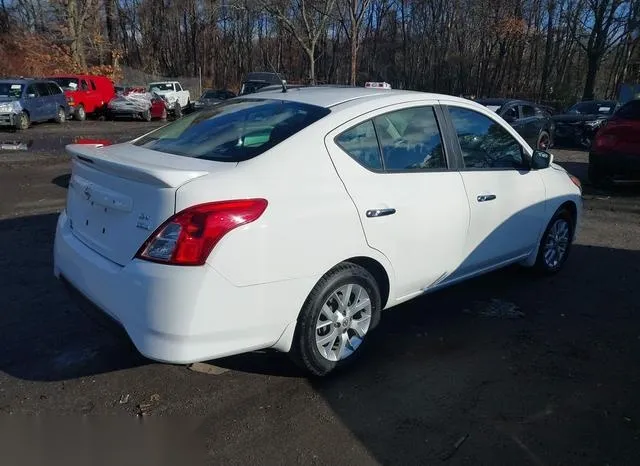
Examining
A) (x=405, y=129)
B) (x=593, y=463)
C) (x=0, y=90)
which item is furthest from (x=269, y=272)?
(x=0, y=90)

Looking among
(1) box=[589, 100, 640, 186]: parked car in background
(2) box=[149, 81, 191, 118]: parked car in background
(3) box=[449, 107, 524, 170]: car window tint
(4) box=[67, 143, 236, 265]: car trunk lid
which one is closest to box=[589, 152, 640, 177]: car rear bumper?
(1) box=[589, 100, 640, 186]: parked car in background

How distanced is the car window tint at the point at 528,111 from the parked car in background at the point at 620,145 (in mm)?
5661

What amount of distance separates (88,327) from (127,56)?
54.9 meters

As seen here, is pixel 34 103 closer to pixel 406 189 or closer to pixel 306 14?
pixel 406 189

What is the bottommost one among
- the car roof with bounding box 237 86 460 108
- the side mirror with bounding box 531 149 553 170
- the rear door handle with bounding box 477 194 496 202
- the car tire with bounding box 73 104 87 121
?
the car tire with bounding box 73 104 87 121

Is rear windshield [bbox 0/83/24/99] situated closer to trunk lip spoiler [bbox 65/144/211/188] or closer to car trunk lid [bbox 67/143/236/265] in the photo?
car trunk lid [bbox 67/143/236/265]

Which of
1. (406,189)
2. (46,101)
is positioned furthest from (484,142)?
(46,101)

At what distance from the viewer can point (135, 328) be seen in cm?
280

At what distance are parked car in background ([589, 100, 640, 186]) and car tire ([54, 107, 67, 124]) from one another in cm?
1847

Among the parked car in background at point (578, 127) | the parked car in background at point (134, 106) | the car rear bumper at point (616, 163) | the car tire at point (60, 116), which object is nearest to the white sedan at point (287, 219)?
the car rear bumper at point (616, 163)

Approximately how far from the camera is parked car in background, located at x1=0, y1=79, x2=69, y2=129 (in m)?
18.0

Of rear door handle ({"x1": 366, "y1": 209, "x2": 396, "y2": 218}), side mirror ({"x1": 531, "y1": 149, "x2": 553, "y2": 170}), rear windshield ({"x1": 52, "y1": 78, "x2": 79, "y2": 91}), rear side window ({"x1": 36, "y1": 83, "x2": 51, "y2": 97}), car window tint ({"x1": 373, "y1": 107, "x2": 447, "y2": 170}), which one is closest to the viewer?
rear door handle ({"x1": 366, "y1": 209, "x2": 396, "y2": 218})

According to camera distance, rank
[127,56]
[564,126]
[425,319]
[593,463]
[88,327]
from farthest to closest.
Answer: [127,56] → [564,126] → [425,319] → [88,327] → [593,463]

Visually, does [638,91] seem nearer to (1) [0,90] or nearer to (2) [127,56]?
(1) [0,90]
